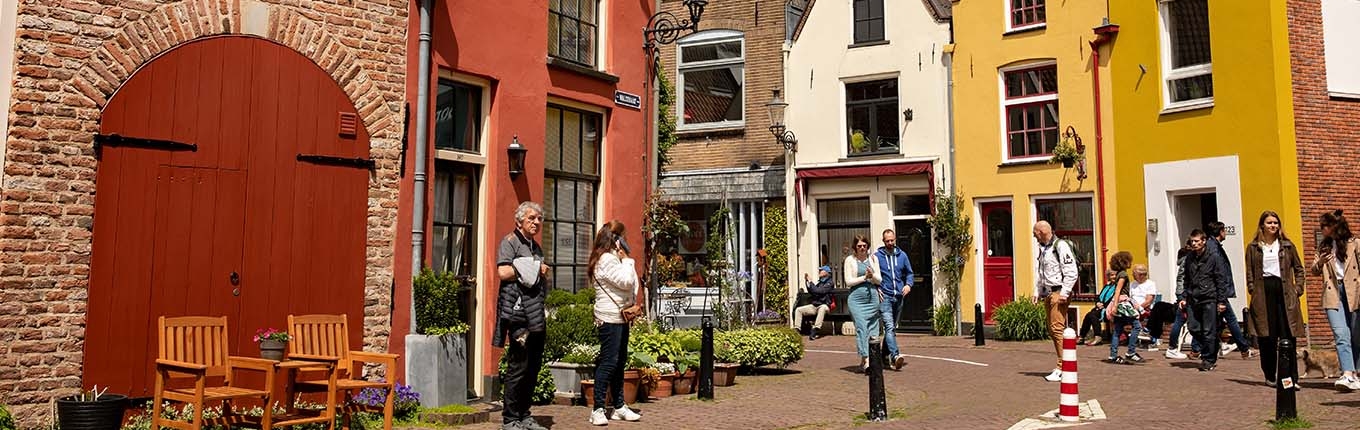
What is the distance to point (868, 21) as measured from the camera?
69.7 feet

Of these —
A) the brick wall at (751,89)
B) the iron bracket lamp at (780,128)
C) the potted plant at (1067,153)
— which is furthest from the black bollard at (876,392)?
the brick wall at (751,89)

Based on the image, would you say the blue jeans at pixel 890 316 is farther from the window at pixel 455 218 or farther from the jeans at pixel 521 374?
the jeans at pixel 521 374

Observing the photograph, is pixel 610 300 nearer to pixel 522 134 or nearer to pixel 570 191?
pixel 522 134

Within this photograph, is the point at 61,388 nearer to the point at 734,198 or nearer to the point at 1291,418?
the point at 1291,418

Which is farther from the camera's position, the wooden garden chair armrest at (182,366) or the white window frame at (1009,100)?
the white window frame at (1009,100)

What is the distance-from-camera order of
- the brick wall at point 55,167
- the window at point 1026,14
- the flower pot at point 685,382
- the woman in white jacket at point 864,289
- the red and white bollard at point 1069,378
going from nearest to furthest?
the brick wall at point 55,167 < the red and white bollard at point 1069,378 < the flower pot at point 685,382 < the woman in white jacket at point 864,289 < the window at point 1026,14

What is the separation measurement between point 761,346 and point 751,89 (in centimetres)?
1085

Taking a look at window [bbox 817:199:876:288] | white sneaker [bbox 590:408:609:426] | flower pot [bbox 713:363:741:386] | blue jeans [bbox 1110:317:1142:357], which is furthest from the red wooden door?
window [bbox 817:199:876:288]

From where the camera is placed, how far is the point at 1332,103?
16078 mm

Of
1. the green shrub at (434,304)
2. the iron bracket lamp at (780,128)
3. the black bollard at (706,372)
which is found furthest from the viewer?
the iron bracket lamp at (780,128)

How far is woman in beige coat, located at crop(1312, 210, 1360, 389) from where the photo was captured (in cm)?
968

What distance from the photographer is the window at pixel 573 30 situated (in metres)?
11.3

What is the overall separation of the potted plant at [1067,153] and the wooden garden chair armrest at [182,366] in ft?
50.4

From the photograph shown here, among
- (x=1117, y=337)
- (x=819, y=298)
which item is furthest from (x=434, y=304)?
(x=819, y=298)
